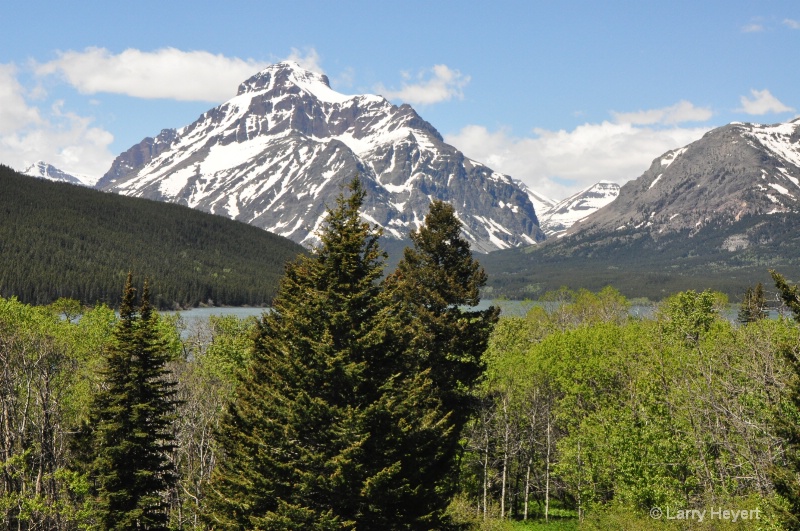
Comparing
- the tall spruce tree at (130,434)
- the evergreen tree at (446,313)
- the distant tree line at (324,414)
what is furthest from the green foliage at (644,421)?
the tall spruce tree at (130,434)

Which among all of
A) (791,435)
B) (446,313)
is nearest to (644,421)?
(446,313)

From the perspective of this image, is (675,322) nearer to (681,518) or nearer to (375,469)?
(681,518)

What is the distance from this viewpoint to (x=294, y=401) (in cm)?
2552

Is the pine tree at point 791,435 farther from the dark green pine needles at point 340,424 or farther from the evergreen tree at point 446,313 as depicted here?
the evergreen tree at point 446,313

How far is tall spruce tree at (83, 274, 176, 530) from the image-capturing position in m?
34.5

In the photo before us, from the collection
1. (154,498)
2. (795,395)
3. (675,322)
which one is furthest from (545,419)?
(795,395)

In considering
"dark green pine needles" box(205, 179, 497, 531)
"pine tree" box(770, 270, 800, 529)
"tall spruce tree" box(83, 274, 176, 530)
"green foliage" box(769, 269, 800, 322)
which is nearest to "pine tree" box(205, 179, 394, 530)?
"dark green pine needles" box(205, 179, 497, 531)

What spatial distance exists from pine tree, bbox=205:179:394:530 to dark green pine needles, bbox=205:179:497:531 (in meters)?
0.04

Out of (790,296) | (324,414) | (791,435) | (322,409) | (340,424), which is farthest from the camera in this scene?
(324,414)

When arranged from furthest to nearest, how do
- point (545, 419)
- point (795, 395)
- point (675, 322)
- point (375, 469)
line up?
1. point (675, 322)
2. point (545, 419)
3. point (375, 469)
4. point (795, 395)

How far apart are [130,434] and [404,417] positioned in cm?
1654

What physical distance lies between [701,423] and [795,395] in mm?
14516

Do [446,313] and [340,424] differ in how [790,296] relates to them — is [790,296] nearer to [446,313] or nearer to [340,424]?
[340,424]

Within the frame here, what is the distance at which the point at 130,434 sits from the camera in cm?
3469
